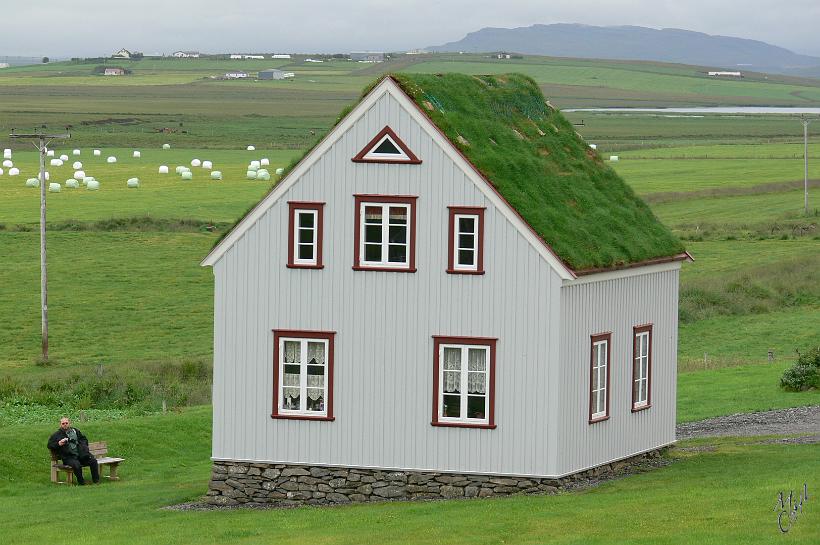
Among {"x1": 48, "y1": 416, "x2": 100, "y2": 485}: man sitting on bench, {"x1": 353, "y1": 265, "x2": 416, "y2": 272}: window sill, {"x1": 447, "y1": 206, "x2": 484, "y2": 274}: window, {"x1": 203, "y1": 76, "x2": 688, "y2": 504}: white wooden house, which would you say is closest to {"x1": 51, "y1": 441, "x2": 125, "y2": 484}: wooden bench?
{"x1": 48, "y1": 416, "x2": 100, "y2": 485}: man sitting on bench

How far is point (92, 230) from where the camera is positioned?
9362cm

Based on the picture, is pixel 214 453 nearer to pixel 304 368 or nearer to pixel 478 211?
pixel 304 368

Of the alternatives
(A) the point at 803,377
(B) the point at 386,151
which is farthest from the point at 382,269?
(A) the point at 803,377

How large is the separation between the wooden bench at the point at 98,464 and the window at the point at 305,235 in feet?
26.5

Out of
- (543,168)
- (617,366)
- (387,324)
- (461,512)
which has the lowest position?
(461,512)

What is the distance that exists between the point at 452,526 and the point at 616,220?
968 centimetres

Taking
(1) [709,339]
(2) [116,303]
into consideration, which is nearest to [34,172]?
(2) [116,303]

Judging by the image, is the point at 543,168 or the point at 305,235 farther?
the point at 543,168

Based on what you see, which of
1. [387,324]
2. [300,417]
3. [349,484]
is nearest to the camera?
[387,324]

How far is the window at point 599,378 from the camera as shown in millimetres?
31234

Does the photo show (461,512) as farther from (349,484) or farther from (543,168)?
(543,168)

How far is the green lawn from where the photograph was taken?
78.9ft

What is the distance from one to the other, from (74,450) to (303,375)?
23.5ft

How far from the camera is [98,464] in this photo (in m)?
36.4
